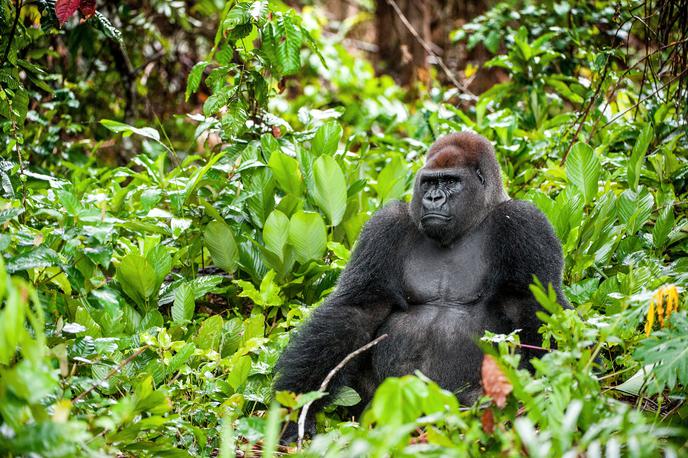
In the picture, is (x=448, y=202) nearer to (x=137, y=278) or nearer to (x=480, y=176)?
(x=480, y=176)

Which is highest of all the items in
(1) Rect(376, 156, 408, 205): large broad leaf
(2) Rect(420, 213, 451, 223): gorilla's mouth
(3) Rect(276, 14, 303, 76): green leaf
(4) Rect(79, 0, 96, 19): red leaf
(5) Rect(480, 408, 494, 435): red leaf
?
(4) Rect(79, 0, 96, 19): red leaf

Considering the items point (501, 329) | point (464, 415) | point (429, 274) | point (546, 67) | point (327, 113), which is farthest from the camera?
point (546, 67)

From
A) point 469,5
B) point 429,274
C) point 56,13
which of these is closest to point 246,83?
point 56,13

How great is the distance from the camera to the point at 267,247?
4.38 meters

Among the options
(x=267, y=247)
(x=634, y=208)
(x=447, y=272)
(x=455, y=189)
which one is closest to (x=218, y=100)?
(x=267, y=247)

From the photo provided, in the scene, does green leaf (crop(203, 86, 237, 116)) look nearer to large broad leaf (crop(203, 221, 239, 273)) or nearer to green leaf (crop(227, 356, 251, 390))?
large broad leaf (crop(203, 221, 239, 273))

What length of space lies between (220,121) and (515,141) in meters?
2.11

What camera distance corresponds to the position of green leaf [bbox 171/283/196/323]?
3955 millimetres

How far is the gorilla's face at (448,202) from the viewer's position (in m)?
3.78

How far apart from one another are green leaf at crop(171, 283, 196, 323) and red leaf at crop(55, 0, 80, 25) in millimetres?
1383

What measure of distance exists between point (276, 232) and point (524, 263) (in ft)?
4.51

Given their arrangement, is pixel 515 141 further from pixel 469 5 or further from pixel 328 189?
pixel 469 5

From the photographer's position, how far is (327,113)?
5.28m

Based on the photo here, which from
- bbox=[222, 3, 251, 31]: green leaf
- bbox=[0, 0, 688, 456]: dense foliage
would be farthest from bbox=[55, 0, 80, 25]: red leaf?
bbox=[222, 3, 251, 31]: green leaf
